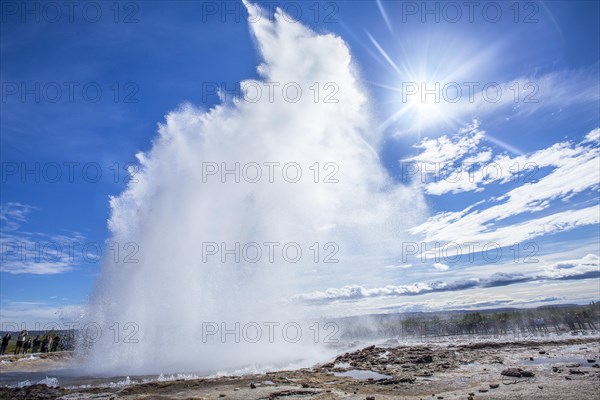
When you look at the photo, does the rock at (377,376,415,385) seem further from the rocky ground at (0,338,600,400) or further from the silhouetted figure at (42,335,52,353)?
the silhouetted figure at (42,335,52,353)

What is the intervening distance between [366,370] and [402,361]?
5.39 m

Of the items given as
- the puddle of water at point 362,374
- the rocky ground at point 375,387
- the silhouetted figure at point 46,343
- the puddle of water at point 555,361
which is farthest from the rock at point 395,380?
the silhouetted figure at point 46,343

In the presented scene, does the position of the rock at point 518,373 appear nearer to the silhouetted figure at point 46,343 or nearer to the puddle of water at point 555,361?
the puddle of water at point 555,361

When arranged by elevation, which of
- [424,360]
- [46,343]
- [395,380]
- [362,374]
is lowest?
[46,343]

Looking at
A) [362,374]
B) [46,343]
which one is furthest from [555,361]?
[46,343]

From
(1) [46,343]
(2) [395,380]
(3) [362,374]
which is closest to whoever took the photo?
(2) [395,380]

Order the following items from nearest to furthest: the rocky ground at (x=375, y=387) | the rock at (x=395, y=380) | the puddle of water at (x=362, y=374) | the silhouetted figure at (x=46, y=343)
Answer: the rocky ground at (x=375, y=387), the rock at (x=395, y=380), the puddle of water at (x=362, y=374), the silhouetted figure at (x=46, y=343)

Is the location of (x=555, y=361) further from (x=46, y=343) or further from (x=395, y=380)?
(x=46, y=343)

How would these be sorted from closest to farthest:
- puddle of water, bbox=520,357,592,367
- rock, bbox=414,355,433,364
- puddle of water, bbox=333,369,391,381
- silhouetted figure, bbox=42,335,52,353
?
puddle of water, bbox=333,369,391,381
puddle of water, bbox=520,357,592,367
rock, bbox=414,355,433,364
silhouetted figure, bbox=42,335,52,353

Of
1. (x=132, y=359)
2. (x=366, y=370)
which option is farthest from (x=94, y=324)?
(x=366, y=370)

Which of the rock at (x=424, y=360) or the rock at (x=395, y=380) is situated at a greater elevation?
the rock at (x=395, y=380)

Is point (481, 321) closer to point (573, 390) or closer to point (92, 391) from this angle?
point (573, 390)

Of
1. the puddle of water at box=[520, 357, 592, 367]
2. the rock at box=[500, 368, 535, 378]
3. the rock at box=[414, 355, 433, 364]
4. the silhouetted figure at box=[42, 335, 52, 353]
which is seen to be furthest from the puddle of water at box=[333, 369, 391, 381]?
the silhouetted figure at box=[42, 335, 52, 353]

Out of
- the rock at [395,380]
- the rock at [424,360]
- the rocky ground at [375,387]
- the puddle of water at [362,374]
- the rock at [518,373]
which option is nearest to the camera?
the rocky ground at [375,387]
